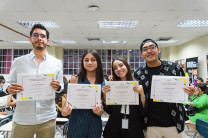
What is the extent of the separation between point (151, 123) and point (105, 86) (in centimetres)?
67

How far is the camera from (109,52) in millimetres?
12031

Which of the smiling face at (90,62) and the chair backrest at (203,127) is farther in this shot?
the chair backrest at (203,127)

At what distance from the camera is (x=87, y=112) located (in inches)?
62.8

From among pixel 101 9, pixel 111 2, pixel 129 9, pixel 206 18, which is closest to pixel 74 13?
pixel 101 9

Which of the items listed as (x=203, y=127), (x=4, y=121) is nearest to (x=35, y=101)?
(x=4, y=121)

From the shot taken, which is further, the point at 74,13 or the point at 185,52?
the point at 185,52

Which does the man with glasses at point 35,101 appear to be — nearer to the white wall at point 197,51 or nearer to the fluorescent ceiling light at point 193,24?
the fluorescent ceiling light at point 193,24

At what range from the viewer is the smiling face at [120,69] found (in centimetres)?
171

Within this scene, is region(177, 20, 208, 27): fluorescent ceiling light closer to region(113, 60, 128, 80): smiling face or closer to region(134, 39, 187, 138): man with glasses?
region(134, 39, 187, 138): man with glasses

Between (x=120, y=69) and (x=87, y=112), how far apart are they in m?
0.61

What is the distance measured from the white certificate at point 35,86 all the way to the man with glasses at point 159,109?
3.38 ft

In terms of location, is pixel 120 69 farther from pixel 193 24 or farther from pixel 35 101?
pixel 193 24

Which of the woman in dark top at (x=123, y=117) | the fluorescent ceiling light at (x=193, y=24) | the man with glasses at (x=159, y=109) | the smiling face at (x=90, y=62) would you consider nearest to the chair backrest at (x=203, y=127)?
the man with glasses at (x=159, y=109)

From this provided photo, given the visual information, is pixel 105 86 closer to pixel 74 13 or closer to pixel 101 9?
pixel 101 9
